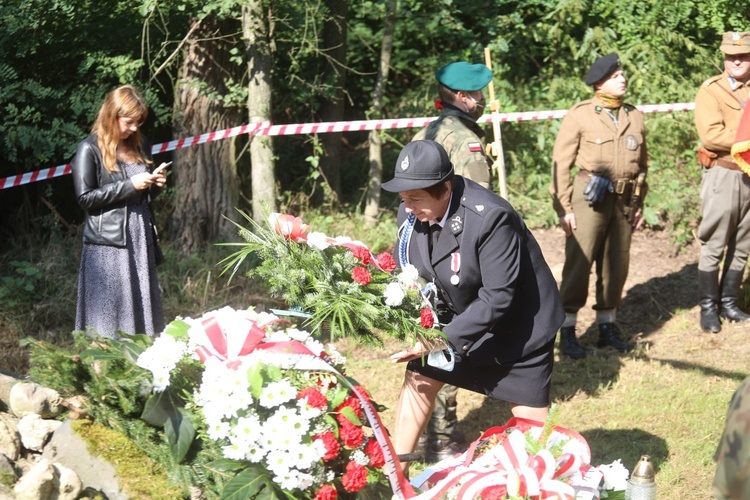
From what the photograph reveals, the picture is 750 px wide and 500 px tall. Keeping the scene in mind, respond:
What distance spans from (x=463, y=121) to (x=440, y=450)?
199 centimetres

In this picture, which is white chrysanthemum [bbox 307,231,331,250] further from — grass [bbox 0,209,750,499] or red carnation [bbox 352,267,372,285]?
grass [bbox 0,209,750,499]

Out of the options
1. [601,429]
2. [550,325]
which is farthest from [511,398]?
[601,429]

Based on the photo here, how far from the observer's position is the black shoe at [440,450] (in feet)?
17.7

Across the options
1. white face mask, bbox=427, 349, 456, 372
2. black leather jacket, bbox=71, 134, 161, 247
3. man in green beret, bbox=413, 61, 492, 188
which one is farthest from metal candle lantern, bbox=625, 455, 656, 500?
black leather jacket, bbox=71, 134, 161, 247

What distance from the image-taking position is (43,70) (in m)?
8.30

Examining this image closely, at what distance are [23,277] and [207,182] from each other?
178 centimetres

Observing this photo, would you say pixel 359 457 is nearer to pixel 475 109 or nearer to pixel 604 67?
pixel 475 109

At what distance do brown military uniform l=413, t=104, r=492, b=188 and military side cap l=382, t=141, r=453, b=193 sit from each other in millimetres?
1461

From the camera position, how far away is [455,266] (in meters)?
4.02

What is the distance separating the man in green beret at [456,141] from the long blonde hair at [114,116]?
1.73 meters

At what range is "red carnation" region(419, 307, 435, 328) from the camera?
12.7 ft

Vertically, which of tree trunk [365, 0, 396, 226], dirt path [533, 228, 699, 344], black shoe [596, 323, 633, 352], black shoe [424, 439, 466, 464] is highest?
tree trunk [365, 0, 396, 226]

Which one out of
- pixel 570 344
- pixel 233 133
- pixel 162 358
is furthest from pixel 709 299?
pixel 162 358

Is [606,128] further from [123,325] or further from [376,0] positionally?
[376,0]
